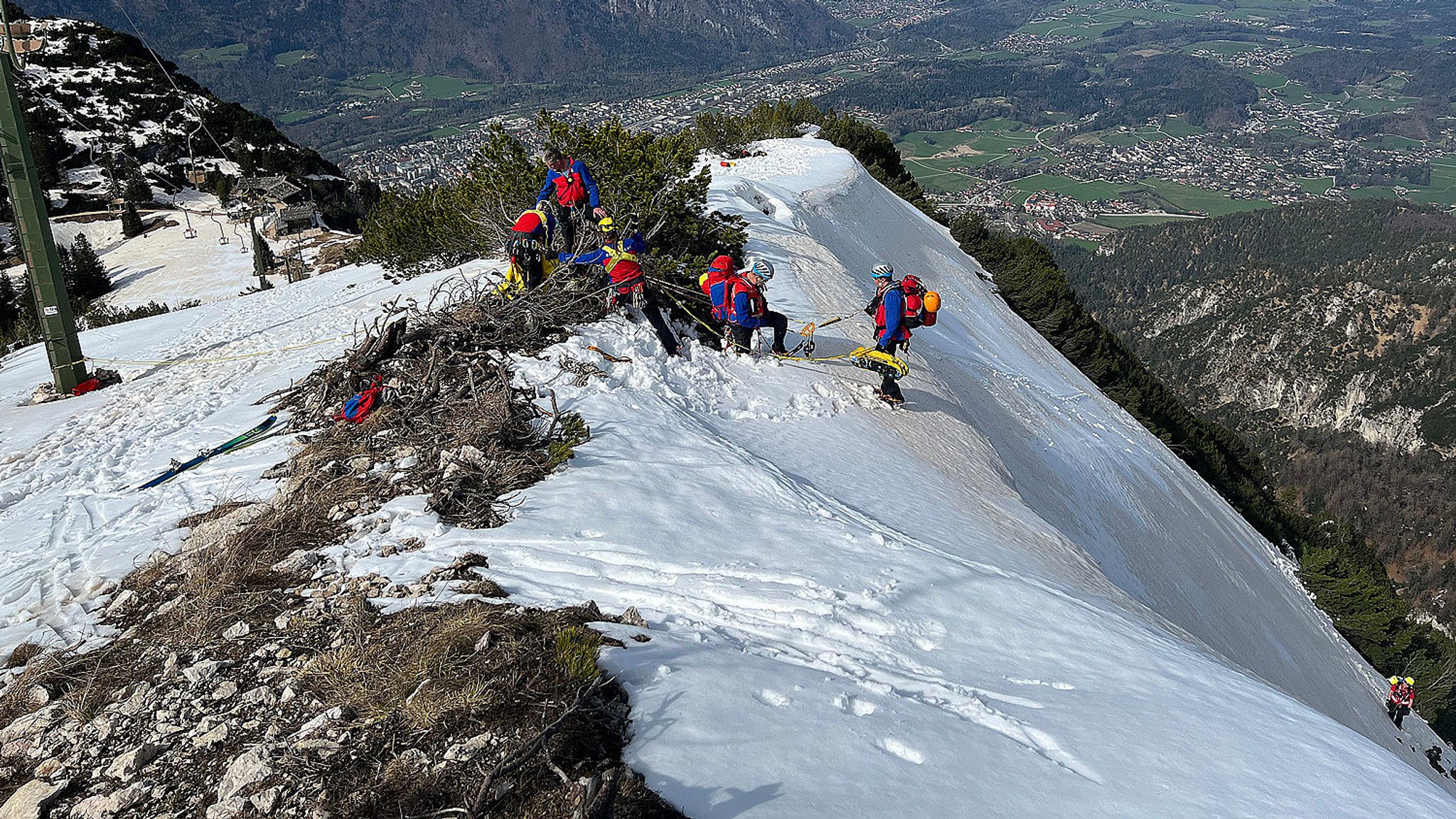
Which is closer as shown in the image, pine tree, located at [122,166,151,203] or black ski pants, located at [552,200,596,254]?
black ski pants, located at [552,200,596,254]

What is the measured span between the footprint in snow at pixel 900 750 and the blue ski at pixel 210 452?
7037 millimetres

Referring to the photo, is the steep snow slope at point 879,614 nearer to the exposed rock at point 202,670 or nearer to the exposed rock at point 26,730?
the exposed rock at point 202,670

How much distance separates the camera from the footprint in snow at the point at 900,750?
3574 mm

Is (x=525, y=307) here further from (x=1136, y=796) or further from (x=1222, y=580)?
(x=1222, y=580)

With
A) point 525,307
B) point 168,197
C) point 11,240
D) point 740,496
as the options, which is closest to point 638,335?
point 525,307

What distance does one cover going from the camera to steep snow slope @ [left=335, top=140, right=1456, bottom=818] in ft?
11.5

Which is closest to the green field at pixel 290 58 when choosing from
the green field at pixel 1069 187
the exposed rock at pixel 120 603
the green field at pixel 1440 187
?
the green field at pixel 1069 187

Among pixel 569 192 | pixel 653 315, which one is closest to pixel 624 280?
pixel 653 315

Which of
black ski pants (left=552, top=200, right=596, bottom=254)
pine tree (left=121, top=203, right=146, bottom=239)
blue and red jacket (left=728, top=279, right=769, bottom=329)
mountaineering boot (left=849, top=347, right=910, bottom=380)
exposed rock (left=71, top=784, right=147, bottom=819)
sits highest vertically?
pine tree (left=121, top=203, right=146, bottom=239)

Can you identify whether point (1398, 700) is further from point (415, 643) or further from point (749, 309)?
point (415, 643)

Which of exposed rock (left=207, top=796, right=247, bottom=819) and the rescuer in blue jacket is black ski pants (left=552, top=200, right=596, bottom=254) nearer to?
the rescuer in blue jacket

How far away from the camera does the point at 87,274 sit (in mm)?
26047

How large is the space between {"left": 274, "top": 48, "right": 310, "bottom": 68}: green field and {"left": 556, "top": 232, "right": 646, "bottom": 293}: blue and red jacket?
207 meters

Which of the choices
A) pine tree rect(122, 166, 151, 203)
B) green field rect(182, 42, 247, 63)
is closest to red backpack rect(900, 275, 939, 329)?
→ pine tree rect(122, 166, 151, 203)
